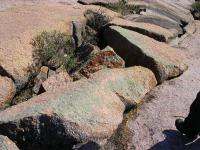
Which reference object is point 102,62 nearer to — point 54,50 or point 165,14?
point 54,50

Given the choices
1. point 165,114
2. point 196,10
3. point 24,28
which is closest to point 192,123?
point 165,114

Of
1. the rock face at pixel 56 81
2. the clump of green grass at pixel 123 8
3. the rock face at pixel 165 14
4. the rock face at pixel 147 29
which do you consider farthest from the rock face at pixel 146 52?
the clump of green grass at pixel 123 8

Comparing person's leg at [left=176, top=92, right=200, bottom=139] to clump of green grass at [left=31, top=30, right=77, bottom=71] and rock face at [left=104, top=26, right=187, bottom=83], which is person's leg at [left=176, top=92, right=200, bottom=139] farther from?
clump of green grass at [left=31, top=30, right=77, bottom=71]

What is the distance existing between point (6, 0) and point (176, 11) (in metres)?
4.96

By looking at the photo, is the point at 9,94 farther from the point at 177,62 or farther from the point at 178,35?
the point at 178,35

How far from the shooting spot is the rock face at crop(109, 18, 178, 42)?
9344 mm

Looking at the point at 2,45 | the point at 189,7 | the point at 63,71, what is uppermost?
the point at 2,45

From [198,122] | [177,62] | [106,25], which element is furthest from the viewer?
[106,25]

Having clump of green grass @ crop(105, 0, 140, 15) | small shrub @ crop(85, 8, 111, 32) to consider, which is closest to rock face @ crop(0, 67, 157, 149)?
small shrub @ crop(85, 8, 111, 32)

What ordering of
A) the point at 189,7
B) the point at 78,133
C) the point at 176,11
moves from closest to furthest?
1. the point at 78,133
2. the point at 176,11
3. the point at 189,7

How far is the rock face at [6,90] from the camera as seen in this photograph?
21.8 feet

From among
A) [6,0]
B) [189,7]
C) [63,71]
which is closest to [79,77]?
[63,71]

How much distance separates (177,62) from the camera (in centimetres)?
852

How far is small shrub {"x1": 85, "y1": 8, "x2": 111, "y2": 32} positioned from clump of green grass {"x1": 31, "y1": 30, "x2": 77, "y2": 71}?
110 centimetres
